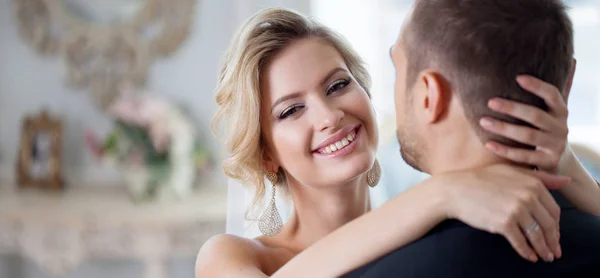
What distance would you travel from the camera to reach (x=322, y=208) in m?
1.77

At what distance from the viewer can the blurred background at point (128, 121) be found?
3355 mm

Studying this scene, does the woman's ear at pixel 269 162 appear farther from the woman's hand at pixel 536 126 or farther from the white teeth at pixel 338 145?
the woman's hand at pixel 536 126

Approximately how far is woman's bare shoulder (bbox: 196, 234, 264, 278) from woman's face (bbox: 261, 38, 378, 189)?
0.68 feet

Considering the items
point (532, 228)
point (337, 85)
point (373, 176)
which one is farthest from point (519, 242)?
point (373, 176)

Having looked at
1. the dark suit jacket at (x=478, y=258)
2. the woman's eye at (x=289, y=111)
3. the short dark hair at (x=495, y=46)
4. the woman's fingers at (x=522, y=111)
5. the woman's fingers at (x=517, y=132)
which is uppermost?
the short dark hair at (x=495, y=46)

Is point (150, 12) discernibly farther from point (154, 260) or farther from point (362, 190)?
point (362, 190)

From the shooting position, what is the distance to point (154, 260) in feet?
11.1

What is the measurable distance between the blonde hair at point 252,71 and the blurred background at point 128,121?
1.26m

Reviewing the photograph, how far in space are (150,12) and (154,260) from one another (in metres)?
1.36

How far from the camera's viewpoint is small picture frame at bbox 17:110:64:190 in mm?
3951

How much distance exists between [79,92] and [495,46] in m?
3.46

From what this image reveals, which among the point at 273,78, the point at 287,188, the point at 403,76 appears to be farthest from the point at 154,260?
the point at 403,76

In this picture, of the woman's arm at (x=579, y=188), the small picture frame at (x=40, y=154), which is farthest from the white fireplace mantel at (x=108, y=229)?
the woman's arm at (x=579, y=188)

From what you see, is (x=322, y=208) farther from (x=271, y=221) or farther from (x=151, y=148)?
(x=151, y=148)
